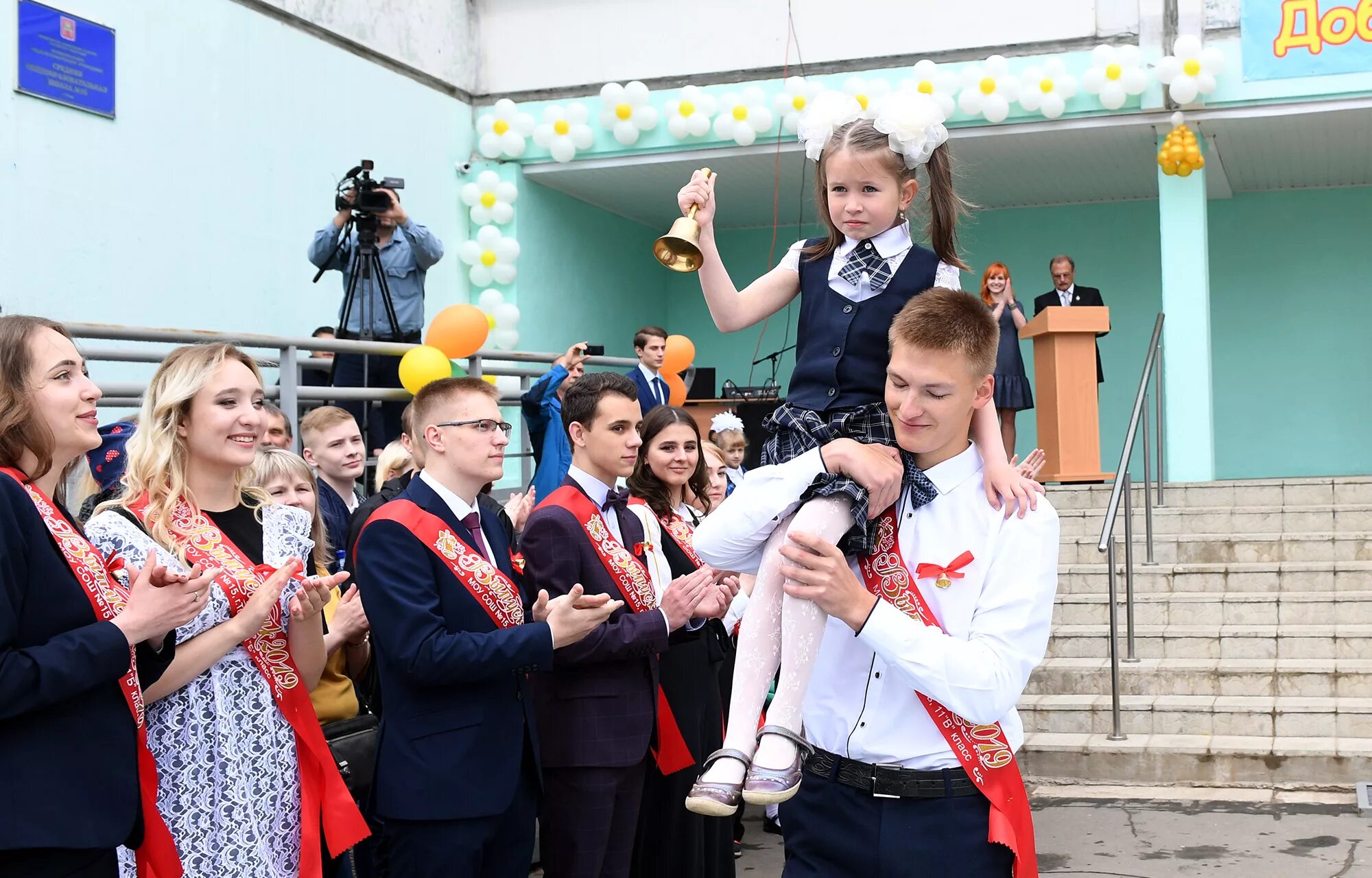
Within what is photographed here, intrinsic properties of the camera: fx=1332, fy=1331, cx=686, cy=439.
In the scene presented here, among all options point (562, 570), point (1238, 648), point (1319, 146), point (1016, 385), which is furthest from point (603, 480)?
point (1319, 146)

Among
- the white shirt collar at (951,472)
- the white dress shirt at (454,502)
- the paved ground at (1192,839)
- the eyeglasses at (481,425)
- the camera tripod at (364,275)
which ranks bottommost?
the paved ground at (1192,839)

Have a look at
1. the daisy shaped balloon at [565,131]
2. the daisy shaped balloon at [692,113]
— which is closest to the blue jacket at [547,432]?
the daisy shaped balloon at [692,113]

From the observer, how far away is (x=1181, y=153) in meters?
9.87

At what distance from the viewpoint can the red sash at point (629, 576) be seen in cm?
375

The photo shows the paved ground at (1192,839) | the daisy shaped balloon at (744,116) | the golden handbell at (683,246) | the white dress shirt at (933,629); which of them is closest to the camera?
the white dress shirt at (933,629)

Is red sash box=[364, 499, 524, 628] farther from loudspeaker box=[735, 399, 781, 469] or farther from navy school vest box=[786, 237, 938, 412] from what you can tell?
loudspeaker box=[735, 399, 781, 469]

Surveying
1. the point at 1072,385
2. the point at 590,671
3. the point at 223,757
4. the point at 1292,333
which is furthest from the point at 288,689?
the point at 1292,333

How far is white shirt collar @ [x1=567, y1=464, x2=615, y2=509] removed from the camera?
12.7 ft

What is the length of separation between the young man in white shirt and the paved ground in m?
2.68

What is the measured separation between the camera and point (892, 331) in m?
2.29

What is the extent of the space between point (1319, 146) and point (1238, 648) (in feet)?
20.5

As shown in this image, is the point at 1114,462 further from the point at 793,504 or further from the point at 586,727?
the point at 793,504

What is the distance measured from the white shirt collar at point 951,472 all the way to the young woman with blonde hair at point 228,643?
1.25 meters

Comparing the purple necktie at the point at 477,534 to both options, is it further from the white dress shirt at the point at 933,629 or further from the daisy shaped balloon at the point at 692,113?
the daisy shaped balloon at the point at 692,113
